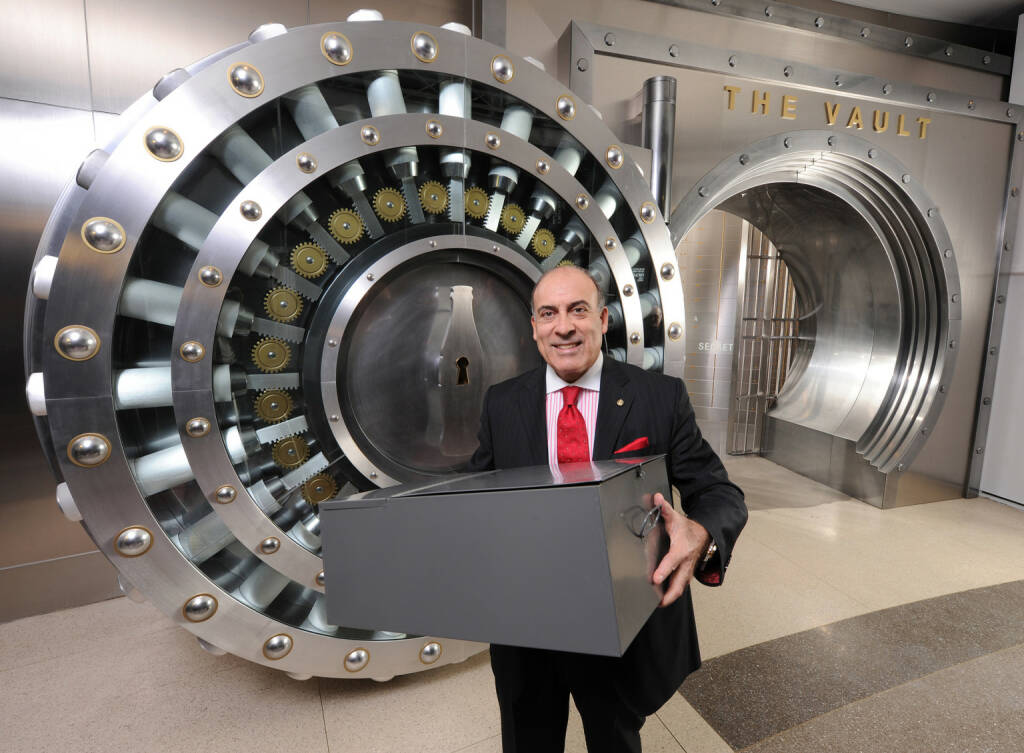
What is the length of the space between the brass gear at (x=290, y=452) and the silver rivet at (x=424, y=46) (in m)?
0.98

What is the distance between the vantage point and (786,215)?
3115 millimetres

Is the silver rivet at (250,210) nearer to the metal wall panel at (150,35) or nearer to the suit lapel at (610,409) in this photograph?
the suit lapel at (610,409)

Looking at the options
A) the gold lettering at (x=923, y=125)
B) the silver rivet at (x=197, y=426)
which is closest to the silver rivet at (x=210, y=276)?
the silver rivet at (x=197, y=426)

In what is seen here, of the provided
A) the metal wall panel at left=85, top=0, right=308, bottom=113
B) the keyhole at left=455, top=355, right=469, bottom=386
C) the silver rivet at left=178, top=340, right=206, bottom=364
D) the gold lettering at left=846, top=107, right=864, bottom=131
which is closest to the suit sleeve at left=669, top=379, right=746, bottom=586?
the keyhole at left=455, top=355, right=469, bottom=386

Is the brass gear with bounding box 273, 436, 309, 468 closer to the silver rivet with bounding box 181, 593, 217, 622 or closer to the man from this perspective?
the silver rivet with bounding box 181, 593, 217, 622

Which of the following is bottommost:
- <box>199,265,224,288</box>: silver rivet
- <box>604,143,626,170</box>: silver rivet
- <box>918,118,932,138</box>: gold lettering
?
<box>199,265,224,288</box>: silver rivet

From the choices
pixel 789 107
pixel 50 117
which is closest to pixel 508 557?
pixel 50 117

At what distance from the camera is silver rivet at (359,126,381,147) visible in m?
1.22

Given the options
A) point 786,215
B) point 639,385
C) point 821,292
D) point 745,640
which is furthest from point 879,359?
point 639,385

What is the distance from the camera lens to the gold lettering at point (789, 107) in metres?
2.27

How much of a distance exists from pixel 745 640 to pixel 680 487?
1.09 metres

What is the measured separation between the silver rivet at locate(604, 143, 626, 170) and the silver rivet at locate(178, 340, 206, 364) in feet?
3.84

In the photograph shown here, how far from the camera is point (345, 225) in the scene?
1.33m

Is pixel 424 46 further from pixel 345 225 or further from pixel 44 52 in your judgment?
pixel 44 52
